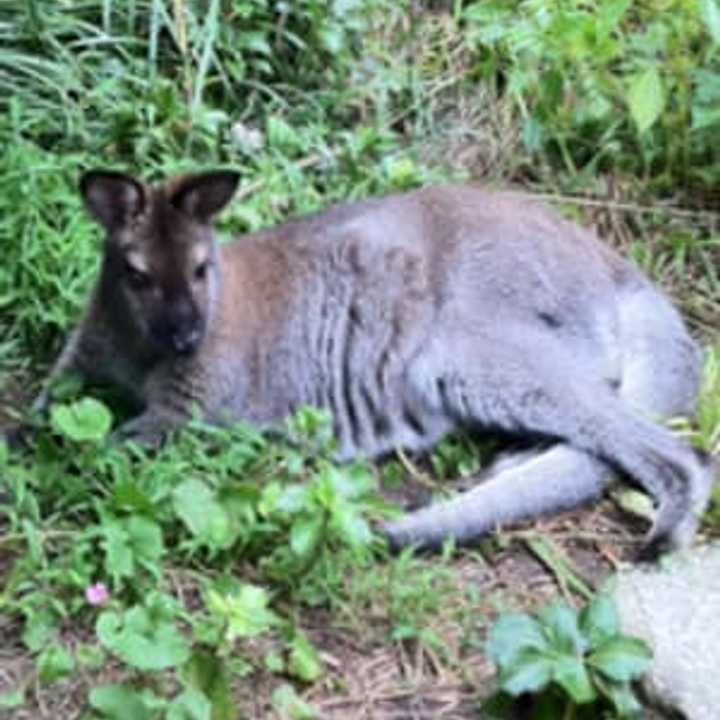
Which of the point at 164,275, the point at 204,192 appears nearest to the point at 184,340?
the point at 164,275

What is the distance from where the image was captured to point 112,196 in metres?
4.86

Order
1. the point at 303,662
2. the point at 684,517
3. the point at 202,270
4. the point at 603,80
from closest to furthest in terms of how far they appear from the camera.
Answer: the point at 303,662, the point at 684,517, the point at 202,270, the point at 603,80

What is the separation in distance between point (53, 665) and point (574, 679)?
1144mm

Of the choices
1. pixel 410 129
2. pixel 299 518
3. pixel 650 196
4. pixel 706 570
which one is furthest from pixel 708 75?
pixel 299 518

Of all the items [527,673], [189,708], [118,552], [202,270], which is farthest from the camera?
[202,270]

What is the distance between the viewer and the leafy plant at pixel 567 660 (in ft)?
12.8

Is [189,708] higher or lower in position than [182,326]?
lower

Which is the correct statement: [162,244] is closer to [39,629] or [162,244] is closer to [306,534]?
[306,534]

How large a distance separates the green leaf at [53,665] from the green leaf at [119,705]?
0.22 metres

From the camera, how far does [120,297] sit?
5.00 metres

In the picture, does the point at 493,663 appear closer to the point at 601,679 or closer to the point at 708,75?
the point at 601,679

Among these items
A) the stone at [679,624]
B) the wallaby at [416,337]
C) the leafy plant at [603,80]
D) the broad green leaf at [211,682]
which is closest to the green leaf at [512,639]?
the stone at [679,624]

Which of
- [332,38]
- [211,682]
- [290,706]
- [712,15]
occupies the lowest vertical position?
[290,706]

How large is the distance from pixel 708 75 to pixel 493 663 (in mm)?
2711
